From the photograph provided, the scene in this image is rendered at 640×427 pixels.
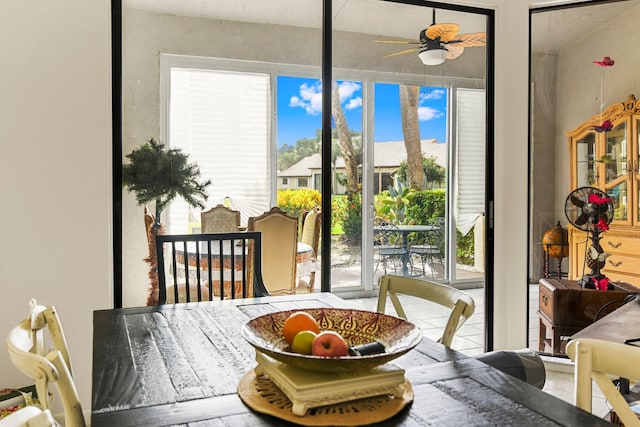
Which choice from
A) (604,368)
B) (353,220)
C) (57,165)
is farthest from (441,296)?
(57,165)

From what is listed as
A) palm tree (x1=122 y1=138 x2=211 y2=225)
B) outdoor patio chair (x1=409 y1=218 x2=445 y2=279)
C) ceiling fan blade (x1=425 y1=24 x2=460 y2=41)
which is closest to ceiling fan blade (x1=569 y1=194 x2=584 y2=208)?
outdoor patio chair (x1=409 y1=218 x2=445 y2=279)

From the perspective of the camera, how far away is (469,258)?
3.80 metres

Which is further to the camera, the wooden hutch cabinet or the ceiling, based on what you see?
the wooden hutch cabinet

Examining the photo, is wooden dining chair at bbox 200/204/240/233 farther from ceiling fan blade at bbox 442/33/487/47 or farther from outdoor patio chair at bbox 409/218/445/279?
ceiling fan blade at bbox 442/33/487/47

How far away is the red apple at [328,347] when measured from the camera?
111cm

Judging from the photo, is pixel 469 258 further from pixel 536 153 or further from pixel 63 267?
pixel 63 267

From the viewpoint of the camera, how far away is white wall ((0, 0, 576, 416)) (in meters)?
2.66

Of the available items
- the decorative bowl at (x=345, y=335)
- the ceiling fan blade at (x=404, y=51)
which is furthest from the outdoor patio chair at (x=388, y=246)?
the decorative bowl at (x=345, y=335)

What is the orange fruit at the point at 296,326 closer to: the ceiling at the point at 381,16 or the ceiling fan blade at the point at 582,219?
the ceiling at the point at 381,16

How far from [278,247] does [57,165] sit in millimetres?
1278

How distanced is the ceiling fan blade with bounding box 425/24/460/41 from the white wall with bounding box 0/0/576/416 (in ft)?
6.71

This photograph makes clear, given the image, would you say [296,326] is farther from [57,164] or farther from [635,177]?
[635,177]

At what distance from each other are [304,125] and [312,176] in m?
0.32

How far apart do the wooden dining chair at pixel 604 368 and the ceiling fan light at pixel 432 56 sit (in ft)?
8.99
